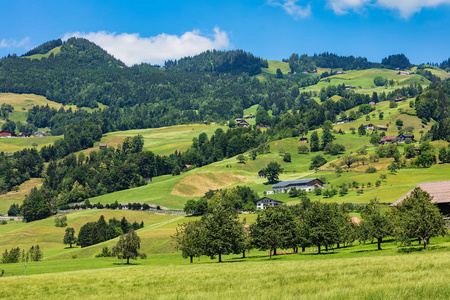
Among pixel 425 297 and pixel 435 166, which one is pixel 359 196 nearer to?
pixel 435 166

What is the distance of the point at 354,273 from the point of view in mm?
30719

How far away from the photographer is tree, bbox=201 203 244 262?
68.9 meters

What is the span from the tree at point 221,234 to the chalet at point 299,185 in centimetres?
11064

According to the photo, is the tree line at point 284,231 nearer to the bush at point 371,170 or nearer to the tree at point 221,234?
the tree at point 221,234

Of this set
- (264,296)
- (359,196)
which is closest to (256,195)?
(359,196)

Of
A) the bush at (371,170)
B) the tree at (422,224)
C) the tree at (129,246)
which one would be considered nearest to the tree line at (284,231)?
the tree at (422,224)

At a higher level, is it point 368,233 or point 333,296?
point 333,296

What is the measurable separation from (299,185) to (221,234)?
117m

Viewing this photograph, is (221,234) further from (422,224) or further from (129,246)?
(422,224)

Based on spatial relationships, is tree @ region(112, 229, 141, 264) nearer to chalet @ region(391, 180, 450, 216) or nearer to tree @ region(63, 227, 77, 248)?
tree @ region(63, 227, 77, 248)

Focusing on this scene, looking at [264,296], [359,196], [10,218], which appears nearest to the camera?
Result: [264,296]

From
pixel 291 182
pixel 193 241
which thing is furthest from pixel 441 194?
pixel 291 182

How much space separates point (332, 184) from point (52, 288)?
152m

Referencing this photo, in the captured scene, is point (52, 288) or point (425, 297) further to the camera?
point (52, 288)
